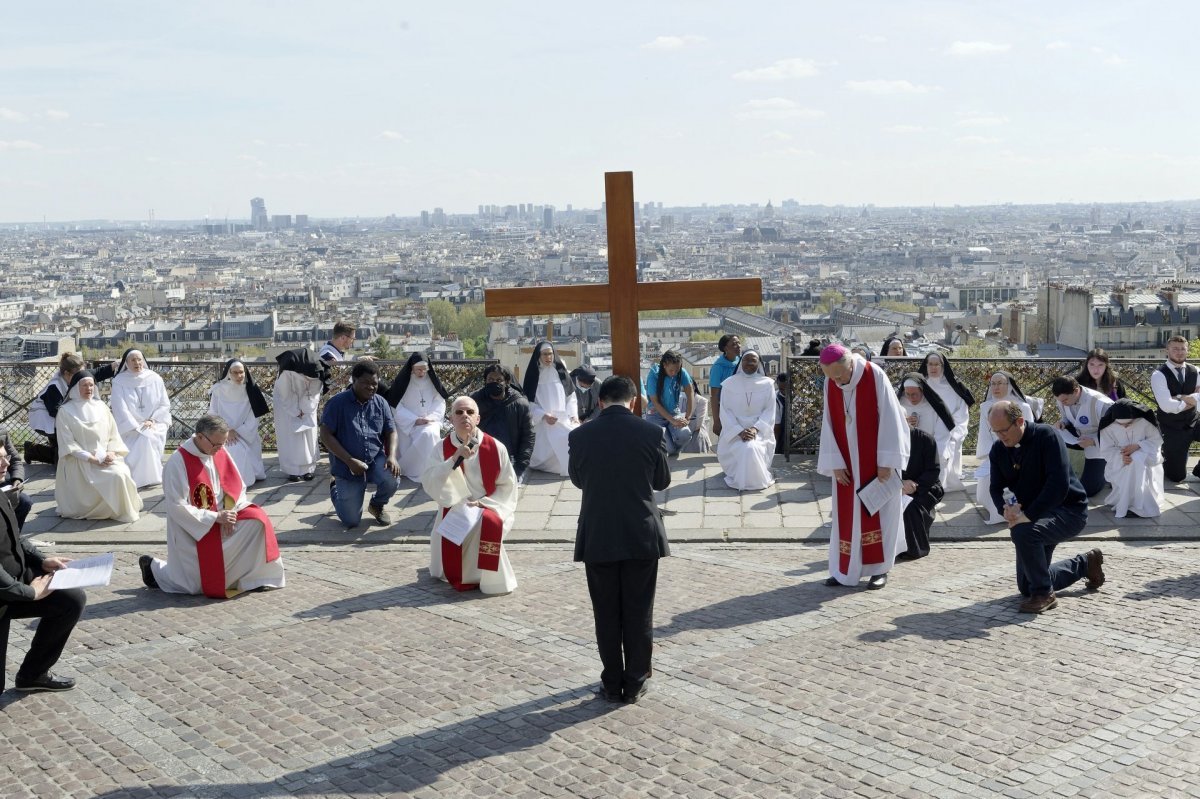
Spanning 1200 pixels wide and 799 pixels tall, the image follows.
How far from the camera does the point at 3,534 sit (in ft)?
21.5

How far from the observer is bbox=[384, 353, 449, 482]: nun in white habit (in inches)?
472

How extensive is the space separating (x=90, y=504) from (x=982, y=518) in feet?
23.1

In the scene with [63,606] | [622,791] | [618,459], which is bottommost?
[622,791]

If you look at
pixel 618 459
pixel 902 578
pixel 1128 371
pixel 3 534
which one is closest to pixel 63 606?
pixel 3 534

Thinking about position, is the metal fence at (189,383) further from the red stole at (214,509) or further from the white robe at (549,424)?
the red stole at (214,509)

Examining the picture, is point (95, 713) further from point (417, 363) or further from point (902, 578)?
point (417, 363)

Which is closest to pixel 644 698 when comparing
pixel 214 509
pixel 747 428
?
pixel 214 509

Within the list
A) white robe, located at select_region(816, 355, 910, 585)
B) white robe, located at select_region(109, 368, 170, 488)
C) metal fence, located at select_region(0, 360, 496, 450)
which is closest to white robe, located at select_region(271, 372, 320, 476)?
metal fence, located at select_region(0, 360, 496, 450)

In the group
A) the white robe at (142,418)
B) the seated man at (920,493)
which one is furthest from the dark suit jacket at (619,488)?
the white robe at (142,418)

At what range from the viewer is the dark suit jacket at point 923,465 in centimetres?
909

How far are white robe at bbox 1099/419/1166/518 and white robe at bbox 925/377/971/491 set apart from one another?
1224 millimetres

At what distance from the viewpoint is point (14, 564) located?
6.58m

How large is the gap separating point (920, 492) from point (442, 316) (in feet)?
273

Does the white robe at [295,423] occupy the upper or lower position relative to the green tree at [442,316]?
upper
